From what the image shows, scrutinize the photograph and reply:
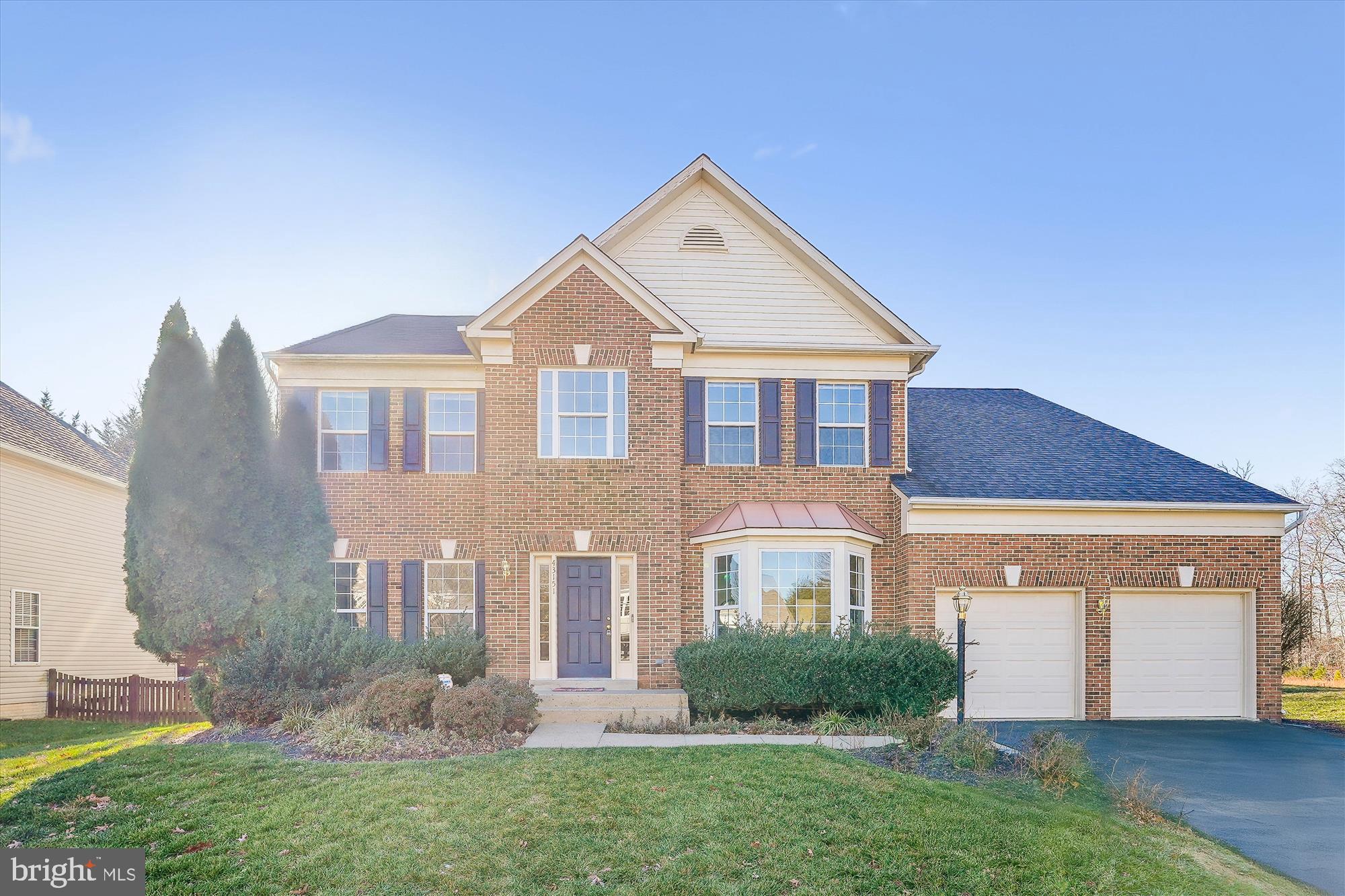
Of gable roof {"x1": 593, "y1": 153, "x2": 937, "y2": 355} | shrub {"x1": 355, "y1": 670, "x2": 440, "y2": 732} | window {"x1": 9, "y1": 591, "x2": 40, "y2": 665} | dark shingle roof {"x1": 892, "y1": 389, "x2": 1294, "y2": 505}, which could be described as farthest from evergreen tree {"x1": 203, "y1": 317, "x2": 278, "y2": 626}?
dark shingle roof {"x1": 892, "y1": 389, "x2": 1294, "y2": 505}

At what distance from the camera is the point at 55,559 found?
60.5ft

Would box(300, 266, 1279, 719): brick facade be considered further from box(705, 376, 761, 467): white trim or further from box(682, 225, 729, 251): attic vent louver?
box(682, 225, 729, 251): attic vent louver

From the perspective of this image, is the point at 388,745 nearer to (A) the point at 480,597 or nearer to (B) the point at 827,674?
(A) the point at 480,597

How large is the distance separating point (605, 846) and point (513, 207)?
43.3ft

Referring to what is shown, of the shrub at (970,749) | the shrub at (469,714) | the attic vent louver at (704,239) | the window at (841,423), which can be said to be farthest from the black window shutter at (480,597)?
the shrub at (970,749)

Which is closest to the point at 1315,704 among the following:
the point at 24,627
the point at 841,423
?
the point at 841,423

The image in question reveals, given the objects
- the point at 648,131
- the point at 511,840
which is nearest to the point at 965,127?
the point at 648,131

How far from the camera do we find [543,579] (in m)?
14.8

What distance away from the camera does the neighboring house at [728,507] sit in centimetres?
1445

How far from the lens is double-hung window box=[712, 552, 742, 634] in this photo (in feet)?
47.2

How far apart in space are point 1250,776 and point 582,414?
11.0 m

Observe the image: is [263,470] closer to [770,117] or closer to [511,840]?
[511,840]

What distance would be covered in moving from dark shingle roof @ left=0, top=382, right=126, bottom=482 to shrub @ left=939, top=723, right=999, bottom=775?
1829cm

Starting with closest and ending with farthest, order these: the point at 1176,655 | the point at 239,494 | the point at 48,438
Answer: the point at 239,494
the point at 1176,655
the point at 48,438
